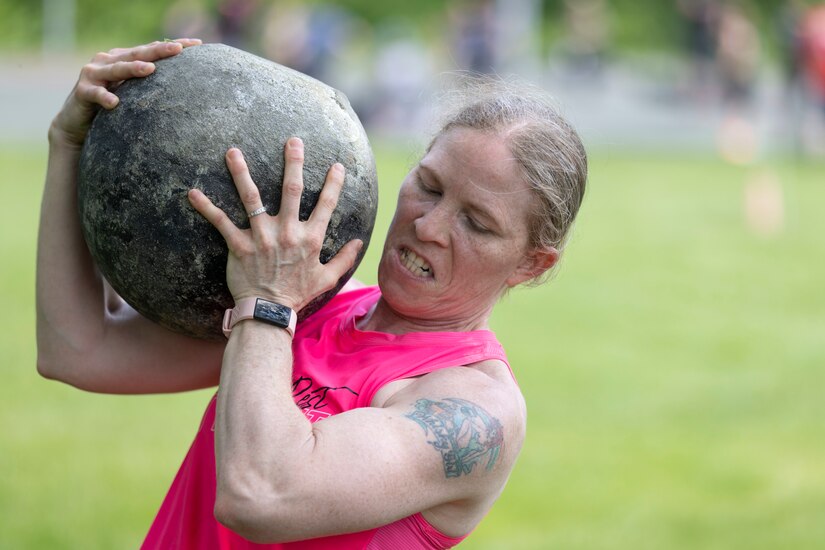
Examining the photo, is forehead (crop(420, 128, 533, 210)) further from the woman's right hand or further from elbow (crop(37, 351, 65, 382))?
elbow (crop(37, 351, 65, 382))

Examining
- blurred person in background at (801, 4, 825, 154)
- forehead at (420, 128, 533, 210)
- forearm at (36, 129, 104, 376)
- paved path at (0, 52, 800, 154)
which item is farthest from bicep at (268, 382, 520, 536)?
blurred person in background at (801, 4, 825, 154)

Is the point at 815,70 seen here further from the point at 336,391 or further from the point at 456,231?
the point at 336,391

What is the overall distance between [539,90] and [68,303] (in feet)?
4.61

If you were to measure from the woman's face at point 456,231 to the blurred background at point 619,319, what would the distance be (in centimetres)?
47

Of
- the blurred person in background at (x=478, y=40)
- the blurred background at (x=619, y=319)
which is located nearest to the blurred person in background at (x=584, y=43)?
the blurred background at (x=619, y=319)

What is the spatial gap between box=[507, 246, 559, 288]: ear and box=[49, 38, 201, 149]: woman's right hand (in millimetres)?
1003

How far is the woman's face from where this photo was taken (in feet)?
9.25

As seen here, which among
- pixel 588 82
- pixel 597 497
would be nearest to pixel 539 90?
pixel 597 497

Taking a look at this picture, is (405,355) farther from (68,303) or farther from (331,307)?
(68,303)

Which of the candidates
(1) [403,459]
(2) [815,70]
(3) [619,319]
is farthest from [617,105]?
(1) [403,459]

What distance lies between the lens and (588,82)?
2956cm

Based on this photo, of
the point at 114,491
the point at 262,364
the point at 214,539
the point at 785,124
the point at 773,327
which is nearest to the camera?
the point at 262,364

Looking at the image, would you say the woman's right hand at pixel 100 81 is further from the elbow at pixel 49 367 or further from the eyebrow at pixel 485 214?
the eyebrow at pixel 485 214

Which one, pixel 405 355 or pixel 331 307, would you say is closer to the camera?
pixel 405 355
